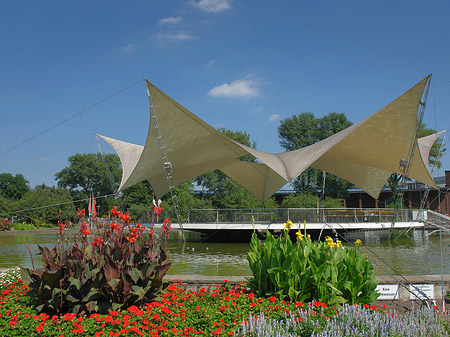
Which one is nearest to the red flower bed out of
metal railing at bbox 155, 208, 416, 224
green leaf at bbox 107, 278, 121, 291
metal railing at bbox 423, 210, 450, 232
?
green leaf at bbox 107, 278, 121, 291

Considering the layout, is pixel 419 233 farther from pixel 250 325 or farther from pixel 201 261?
pixel 250 325

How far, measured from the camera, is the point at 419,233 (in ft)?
78.4

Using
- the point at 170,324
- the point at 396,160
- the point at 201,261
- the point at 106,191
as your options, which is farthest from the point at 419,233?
the point at 106,191

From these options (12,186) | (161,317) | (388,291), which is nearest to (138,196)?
(388,291)

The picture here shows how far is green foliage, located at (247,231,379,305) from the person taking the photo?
461 centimetres

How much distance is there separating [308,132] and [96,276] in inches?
1530

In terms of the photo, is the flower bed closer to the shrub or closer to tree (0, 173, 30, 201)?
the shrub

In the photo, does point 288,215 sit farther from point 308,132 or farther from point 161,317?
point 308,132

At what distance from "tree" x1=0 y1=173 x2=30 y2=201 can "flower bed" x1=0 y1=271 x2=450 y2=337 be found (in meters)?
73.5

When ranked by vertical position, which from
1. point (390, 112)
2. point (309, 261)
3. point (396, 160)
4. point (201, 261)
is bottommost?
point (201, 261)

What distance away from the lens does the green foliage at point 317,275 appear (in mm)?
4605

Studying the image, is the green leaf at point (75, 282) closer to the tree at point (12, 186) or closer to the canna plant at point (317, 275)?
the canna plant at point (317, 275)

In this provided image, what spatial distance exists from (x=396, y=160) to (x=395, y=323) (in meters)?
13.0

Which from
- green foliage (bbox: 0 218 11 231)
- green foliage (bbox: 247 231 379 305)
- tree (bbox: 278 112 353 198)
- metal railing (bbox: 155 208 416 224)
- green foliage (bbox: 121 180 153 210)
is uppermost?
tree (bbox: 278 112 353 198)
